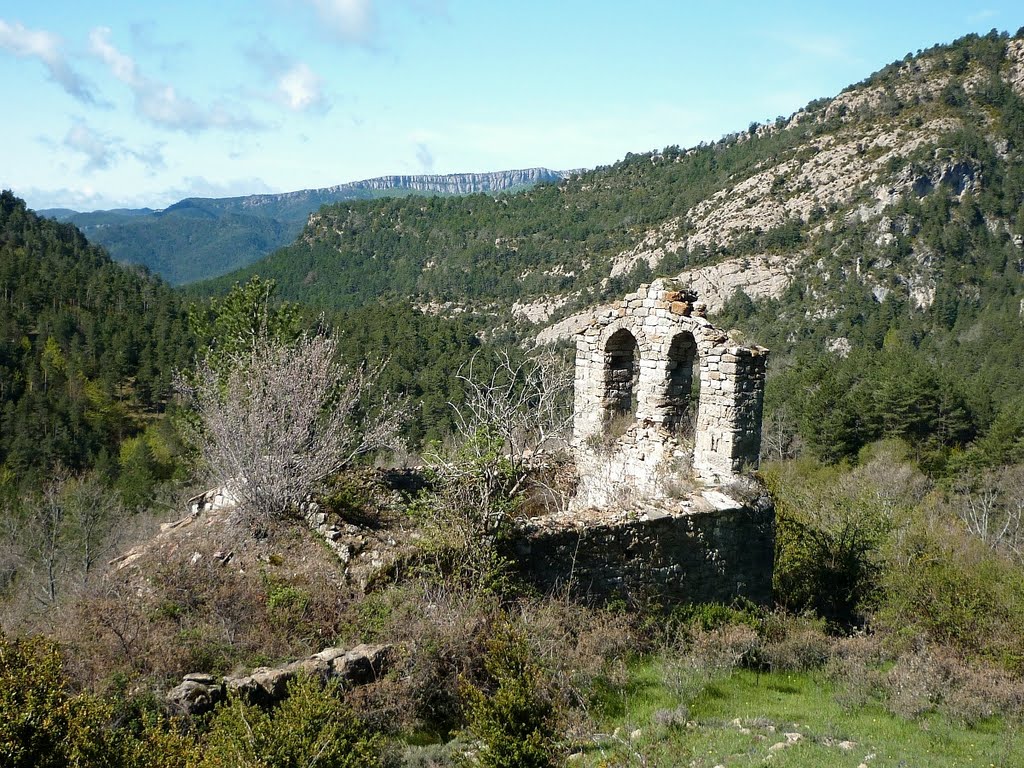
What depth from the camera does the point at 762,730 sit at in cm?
671

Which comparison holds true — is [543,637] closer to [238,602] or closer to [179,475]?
[238,602]

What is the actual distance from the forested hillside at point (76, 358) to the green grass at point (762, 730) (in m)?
48.3

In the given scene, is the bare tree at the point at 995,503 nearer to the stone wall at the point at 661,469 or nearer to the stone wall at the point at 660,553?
the stone wall at the point at 661,469

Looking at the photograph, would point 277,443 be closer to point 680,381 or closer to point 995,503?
point 680,381

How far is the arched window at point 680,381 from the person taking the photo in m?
10.6

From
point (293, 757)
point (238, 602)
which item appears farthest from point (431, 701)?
point (293, 757)

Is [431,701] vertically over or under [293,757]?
under

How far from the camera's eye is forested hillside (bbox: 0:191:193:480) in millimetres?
47750

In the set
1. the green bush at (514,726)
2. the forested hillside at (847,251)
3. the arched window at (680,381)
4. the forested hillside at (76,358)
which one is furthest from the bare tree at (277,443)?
the forested hillside at (76,358)

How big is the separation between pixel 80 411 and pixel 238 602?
2088 inches

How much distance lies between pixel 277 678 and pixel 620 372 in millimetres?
6987

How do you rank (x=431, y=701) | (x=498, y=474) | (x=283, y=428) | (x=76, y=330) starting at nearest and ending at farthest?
(x=431, y=701), (x=498, y=474), (x=283, y=428), (x=76, y=330)

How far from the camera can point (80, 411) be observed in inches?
2051

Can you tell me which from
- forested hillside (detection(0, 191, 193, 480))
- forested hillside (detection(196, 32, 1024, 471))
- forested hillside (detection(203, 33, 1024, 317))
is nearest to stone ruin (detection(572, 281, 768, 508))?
forested hillside (detection(196, 32, 1024, 471))
